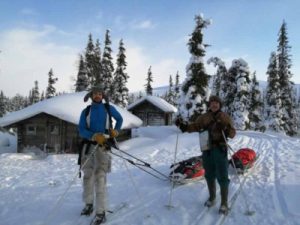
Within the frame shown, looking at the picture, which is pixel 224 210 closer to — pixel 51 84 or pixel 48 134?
pixel 48 134

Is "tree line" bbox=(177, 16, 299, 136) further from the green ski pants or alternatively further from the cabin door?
the green ski pants

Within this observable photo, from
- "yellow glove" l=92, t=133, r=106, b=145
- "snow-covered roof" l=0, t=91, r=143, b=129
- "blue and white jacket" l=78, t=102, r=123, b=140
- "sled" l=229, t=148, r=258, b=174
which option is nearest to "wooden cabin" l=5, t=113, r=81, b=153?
"snow-covered roof" l=0, t=91, r=143, b=129

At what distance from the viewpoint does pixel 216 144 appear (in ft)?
23.1

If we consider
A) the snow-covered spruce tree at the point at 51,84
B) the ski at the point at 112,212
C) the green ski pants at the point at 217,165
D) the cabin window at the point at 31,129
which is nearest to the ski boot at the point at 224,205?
the green ski pants at the point at 217,165

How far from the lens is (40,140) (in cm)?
2297

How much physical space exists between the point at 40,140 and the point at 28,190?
13.9m

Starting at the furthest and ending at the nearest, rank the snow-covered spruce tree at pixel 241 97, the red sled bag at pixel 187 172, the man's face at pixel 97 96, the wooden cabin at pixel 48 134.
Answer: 1. the snow-covered spruce tree at pixel 241 97
2. the wooden cabin at pixel 48 134
3. the red sled bag at pixel 187 172
4. the man's face at pixel 97 96

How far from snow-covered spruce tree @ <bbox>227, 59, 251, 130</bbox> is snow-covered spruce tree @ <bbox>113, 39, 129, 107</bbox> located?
14.0 m

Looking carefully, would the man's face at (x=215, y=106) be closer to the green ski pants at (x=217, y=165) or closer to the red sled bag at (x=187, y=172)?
the green ski pants at (x=217, y=165)

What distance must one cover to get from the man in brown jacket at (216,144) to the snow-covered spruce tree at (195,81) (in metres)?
24.2

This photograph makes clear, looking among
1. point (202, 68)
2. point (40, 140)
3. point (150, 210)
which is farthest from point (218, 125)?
point (202, 68)

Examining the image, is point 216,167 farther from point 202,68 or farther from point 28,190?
point 202,68

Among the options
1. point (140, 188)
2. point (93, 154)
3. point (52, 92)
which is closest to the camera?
point (93, 154)

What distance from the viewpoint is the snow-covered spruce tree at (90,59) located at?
4659cm
